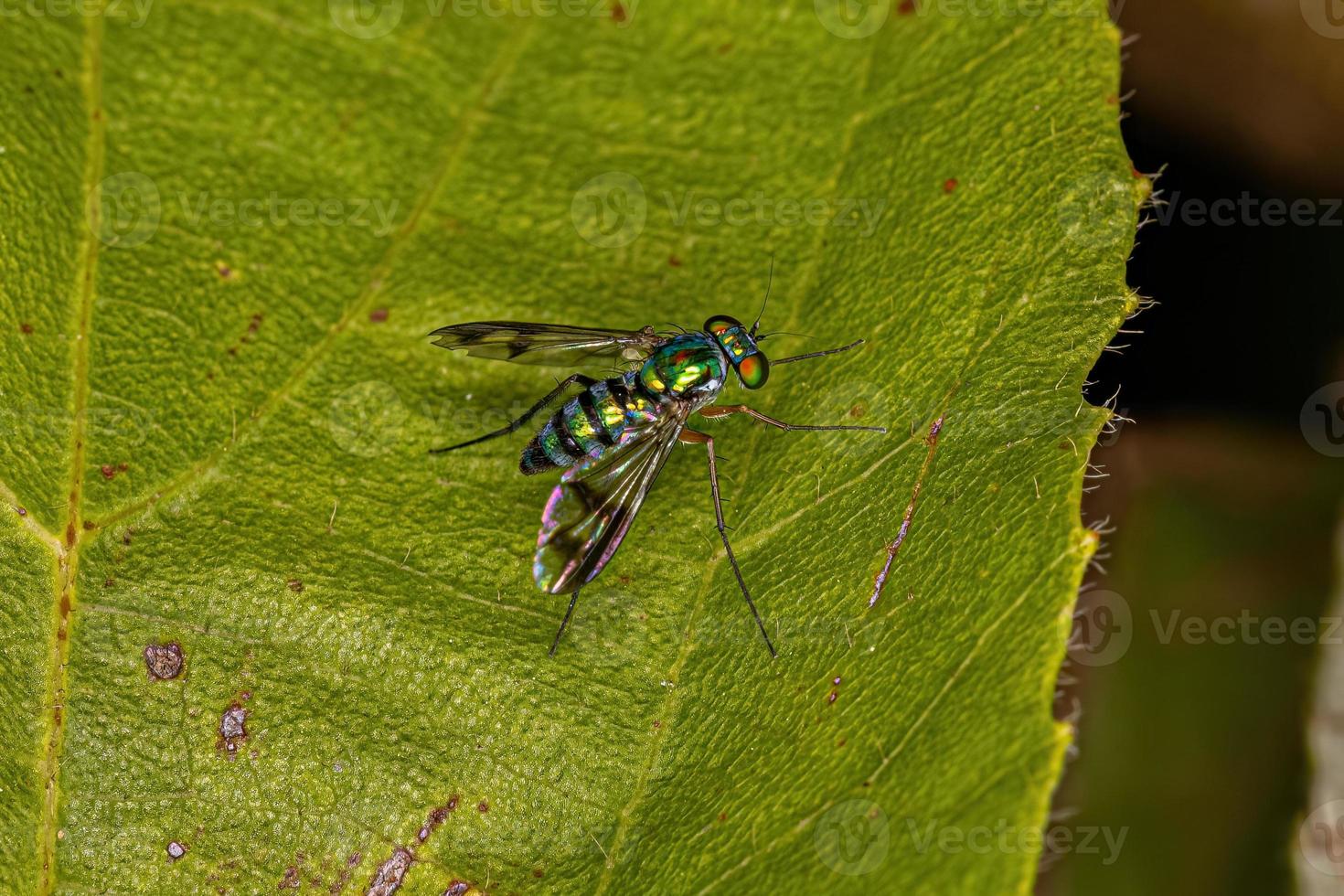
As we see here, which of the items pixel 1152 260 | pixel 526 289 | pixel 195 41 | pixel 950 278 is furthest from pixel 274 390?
pixel 1152 260

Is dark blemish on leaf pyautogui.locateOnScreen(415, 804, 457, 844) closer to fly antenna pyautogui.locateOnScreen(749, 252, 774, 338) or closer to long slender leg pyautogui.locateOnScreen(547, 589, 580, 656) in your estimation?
long slender leg pyautogui.locateOnScreen(547, 589, 580, 656)

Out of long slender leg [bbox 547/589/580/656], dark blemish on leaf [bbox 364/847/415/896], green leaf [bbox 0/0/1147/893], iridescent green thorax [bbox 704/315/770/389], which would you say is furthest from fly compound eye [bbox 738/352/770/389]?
dark blemish on leaf [bbox 364/847/415/896]

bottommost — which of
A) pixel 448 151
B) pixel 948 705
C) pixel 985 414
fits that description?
pixel 948 705

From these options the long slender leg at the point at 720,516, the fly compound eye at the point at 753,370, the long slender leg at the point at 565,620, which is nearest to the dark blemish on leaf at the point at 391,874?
the long slender leg at the point at 565,620

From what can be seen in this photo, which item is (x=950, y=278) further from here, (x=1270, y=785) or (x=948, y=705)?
(x=1270, y=785)

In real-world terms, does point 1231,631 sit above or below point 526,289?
below

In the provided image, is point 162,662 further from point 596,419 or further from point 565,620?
point 596,419
